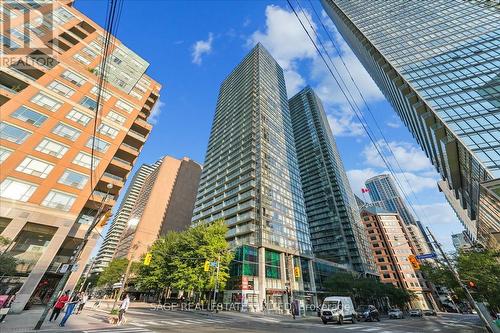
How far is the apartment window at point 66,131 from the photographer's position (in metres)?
27.5

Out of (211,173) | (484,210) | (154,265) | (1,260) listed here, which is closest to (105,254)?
(211,173)

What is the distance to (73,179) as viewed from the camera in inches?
1049

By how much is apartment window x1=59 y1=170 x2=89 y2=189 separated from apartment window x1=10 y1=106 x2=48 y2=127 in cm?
678

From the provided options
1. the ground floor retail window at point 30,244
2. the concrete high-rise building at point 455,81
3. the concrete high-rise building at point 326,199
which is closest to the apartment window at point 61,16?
the ground floor retail window at point 30,244

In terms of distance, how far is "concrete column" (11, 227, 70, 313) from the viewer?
18.7 meters

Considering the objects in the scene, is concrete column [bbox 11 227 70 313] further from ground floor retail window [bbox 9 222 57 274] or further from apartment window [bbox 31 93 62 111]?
apartment window [bbox 31 93 62 111]

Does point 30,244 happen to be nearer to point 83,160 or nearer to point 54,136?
point 83,160

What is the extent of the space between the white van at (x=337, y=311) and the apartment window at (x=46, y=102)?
132 ft

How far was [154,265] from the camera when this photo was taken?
3938cm

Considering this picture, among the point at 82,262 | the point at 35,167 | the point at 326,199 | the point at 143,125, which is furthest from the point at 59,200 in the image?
the point at 326,199

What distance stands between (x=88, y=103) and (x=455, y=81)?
61.2 meters

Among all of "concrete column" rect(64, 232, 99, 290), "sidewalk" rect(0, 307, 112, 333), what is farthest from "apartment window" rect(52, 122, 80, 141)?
"sidewalk" rect(0, 307, 112, 333)

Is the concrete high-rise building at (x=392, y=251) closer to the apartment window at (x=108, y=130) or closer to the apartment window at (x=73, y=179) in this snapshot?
the apartment window at (x=108, y=130)

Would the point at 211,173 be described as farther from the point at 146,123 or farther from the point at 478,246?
the point at 478,246
